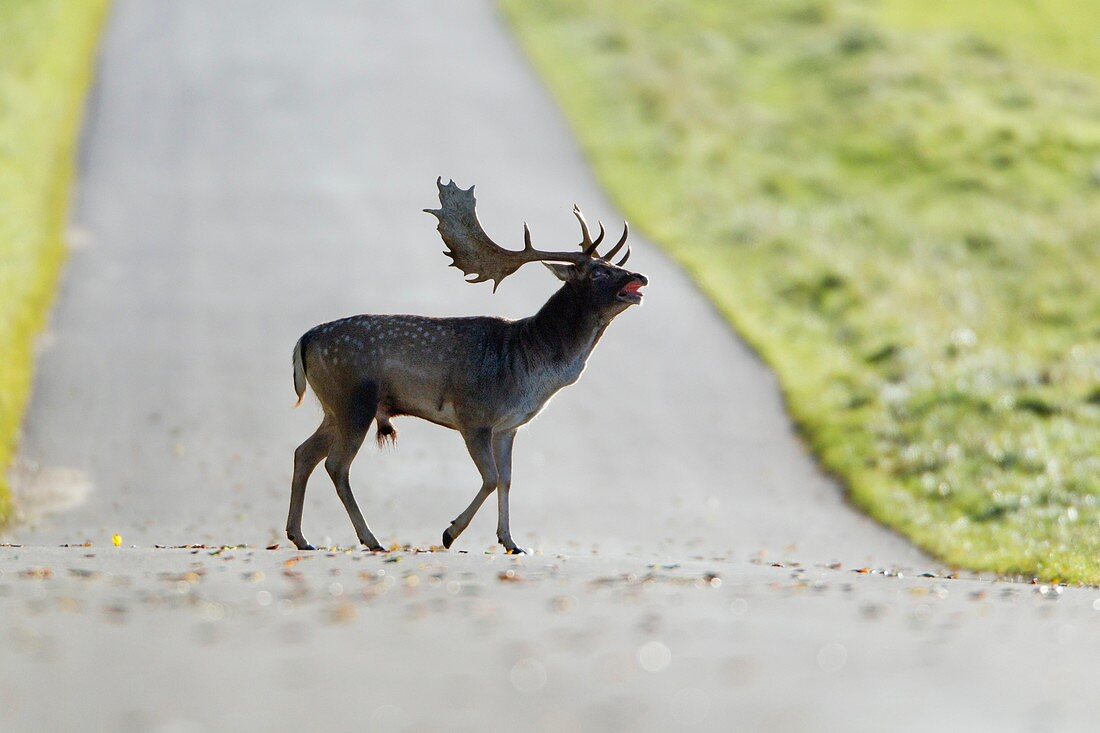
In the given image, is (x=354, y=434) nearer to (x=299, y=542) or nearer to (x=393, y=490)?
(x=299, y=542)

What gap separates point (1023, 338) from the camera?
25.3 metres

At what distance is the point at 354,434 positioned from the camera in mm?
13508

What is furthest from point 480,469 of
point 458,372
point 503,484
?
point 458,372

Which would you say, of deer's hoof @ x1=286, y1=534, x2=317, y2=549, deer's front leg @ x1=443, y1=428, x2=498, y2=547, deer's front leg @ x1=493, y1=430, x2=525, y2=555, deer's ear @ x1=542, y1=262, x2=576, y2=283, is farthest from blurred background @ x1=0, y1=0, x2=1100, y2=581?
deer's front leg @ x1=443, y1=428, x2=498, y2=547

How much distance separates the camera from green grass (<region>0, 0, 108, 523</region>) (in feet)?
67.9

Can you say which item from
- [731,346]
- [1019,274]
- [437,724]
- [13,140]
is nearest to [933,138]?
[1019,274]

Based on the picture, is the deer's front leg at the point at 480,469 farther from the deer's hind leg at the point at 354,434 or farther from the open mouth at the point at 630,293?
the open mouth at the point at 630,293

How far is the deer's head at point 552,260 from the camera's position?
13984 mm

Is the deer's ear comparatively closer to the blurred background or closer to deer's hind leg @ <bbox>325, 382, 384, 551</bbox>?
deer's hind leg @ <bbox>325, 382, 384, 551</bbox>

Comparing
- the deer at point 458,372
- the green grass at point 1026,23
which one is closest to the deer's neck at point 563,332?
the deer at point 458,372

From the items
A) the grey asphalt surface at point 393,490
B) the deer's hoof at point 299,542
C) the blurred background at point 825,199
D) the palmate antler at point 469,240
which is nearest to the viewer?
the grey asphalt surface at point 393,490

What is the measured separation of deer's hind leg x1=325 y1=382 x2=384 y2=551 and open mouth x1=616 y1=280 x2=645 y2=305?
7.61 ft

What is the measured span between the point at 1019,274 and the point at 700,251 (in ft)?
19.6

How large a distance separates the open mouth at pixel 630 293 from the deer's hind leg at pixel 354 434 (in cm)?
232
